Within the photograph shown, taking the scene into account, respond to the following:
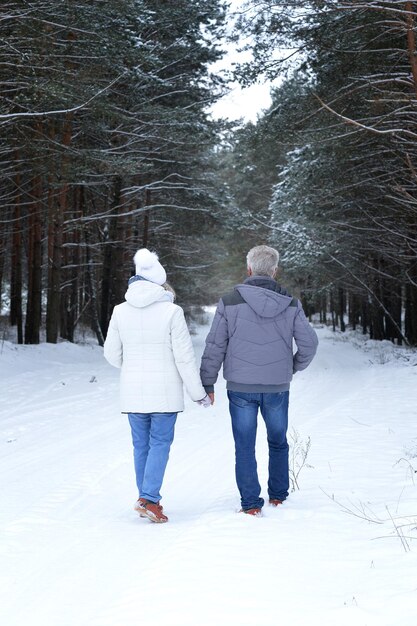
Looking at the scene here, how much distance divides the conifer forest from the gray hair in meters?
3.35

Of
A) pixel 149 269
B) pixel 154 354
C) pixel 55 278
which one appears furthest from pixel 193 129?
pixel 154 354

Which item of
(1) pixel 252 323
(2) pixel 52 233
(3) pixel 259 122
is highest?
(3) pixel 259 122

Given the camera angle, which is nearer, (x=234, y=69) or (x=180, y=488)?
(x=180, y=488)

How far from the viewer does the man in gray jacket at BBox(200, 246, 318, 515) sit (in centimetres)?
511

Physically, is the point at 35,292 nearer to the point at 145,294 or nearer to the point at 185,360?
the point at 145,294

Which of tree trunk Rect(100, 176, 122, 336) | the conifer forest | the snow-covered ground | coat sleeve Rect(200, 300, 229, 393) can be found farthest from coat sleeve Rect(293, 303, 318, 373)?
tree trunk Rect(100, 176, 122, 336)

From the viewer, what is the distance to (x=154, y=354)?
5.28 m

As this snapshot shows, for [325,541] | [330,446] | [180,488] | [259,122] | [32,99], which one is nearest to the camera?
[325,541]

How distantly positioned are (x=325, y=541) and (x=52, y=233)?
18056 millimetres

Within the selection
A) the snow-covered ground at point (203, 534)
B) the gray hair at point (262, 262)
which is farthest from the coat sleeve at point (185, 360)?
the snow-covered ground at point (203, 534)

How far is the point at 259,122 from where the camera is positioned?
16.5 m

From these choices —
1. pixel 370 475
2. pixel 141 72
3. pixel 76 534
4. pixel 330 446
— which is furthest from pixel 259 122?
pixel 76 534

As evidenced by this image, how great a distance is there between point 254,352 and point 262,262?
2.45 feet

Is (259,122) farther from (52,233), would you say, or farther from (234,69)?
(52,233)
